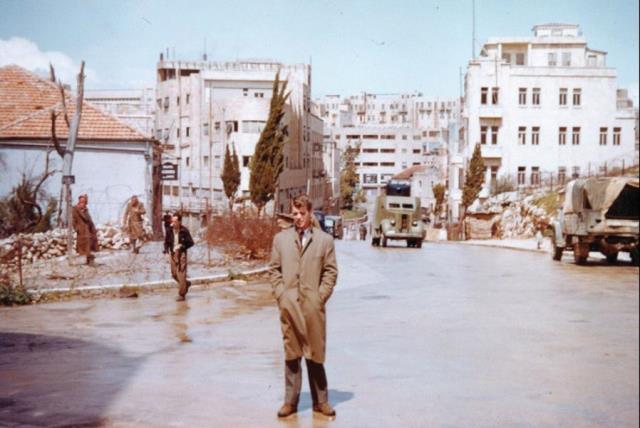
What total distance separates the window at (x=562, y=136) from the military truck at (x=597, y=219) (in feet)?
2.98

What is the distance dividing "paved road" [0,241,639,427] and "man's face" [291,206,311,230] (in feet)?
5.16

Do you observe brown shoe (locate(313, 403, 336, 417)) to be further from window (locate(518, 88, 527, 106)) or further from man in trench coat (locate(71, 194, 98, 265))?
man in trench coat (locate(71, 194, 98, 265))

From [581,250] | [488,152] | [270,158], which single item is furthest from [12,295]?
[488,152]

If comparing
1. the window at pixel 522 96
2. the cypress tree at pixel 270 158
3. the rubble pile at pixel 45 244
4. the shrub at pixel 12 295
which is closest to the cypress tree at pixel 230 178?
the cypress tree at pixel 270 158

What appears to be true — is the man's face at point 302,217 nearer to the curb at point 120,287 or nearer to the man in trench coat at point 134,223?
the curb at point 120,287

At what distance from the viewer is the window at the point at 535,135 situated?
12533 mm

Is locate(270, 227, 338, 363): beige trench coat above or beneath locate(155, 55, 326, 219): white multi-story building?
beneath

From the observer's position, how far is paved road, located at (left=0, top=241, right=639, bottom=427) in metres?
6.29

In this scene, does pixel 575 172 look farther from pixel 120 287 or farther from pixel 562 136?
pixel 120 287

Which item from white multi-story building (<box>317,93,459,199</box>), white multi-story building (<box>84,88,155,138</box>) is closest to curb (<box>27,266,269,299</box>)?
white multi-story building (<box>317,93,459,199</box>)

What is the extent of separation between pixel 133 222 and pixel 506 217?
1816cm

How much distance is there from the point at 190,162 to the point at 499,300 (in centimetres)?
2174

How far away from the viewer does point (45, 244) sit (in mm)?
16188

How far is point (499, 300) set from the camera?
13.6 metres
